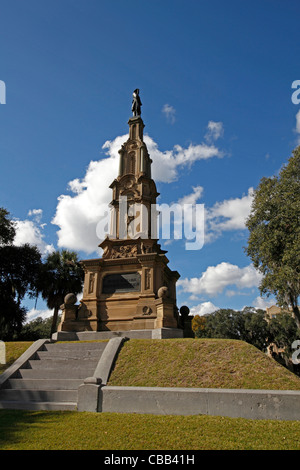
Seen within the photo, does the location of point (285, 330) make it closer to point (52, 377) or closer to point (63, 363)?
point (63, 363)

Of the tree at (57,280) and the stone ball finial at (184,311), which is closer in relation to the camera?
the stone ball finial at (184,311)

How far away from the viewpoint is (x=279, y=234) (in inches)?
795

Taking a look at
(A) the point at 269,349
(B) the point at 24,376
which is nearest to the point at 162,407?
(B) the point at 24,376

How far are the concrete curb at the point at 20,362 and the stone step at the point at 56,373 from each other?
0.30 meters

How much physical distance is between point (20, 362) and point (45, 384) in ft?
7.13

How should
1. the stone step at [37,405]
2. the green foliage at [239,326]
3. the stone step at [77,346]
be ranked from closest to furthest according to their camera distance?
the stone step at [37,405]
the stone step at [77,346]
the green foliage at [239,326]

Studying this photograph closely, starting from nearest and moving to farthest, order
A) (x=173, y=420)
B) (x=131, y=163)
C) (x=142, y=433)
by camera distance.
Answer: (x=142, y=433) → (x=173, y=420) → (x=131, y=163)

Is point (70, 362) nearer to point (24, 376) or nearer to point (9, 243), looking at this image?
point (24, 376)

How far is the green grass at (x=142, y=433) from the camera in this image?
565 cm

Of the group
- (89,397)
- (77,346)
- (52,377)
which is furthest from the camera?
(77,346)

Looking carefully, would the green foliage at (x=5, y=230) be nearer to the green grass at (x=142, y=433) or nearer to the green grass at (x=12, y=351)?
the green grass at (x=12, y=351)

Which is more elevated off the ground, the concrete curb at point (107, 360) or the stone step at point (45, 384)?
the concrete curb at point (107, 360)

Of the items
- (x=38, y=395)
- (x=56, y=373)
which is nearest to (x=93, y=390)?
(x=38, y=395)

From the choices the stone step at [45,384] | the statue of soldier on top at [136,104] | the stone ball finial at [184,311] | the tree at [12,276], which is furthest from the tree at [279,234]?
the tree at [12,276]
